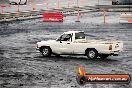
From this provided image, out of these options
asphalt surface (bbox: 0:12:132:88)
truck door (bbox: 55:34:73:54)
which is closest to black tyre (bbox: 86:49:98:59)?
asphalt surface (bbox: 0:12:132:88)

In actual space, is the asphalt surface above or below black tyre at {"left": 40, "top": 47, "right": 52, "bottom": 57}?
below

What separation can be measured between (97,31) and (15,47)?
42.6 feet

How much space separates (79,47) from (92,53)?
93 cm

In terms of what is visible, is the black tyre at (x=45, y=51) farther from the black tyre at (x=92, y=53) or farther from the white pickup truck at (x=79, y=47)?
the black tyre at (x=92, y=53)

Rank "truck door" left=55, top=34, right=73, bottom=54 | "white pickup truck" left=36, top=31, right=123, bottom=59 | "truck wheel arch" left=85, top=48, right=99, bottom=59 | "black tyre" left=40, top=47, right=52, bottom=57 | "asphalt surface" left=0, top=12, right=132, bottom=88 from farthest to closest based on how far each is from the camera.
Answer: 1. "black tyre" left=40, top=47, right=52, bottom=57
2. "truck door" left=55, top=34, right=73, bottom=54
3. "truck wheel arch" left=85, top=48, right=99, bottom=59
4. "white pickup truck" left=36, top=31, right=123, bottom=59
5. "asphalt surface" left=0, top=12, right=132, bottom=88

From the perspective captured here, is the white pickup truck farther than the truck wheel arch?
No

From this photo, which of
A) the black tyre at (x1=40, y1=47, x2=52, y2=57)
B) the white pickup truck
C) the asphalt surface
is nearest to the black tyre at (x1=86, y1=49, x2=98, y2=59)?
the white pickup truck

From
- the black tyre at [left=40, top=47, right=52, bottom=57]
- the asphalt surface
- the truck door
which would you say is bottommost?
the asphalt surface

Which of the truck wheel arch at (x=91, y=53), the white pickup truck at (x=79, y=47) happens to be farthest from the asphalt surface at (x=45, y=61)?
the white pickup truck at (x=79, y=47)

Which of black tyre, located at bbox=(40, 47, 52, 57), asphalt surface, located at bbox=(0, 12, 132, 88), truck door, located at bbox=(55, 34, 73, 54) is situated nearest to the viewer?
asphalt surface, located at bbox=(0, 12, 132, 88)

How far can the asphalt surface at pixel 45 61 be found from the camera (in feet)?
63.7

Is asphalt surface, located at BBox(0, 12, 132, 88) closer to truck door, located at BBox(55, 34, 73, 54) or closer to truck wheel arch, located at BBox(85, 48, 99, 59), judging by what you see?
truck wheel arch, located at BBox(85, 48, 99, 59)

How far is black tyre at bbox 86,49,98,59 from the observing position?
85.8ft

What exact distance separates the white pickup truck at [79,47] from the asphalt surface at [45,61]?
0.43 m
